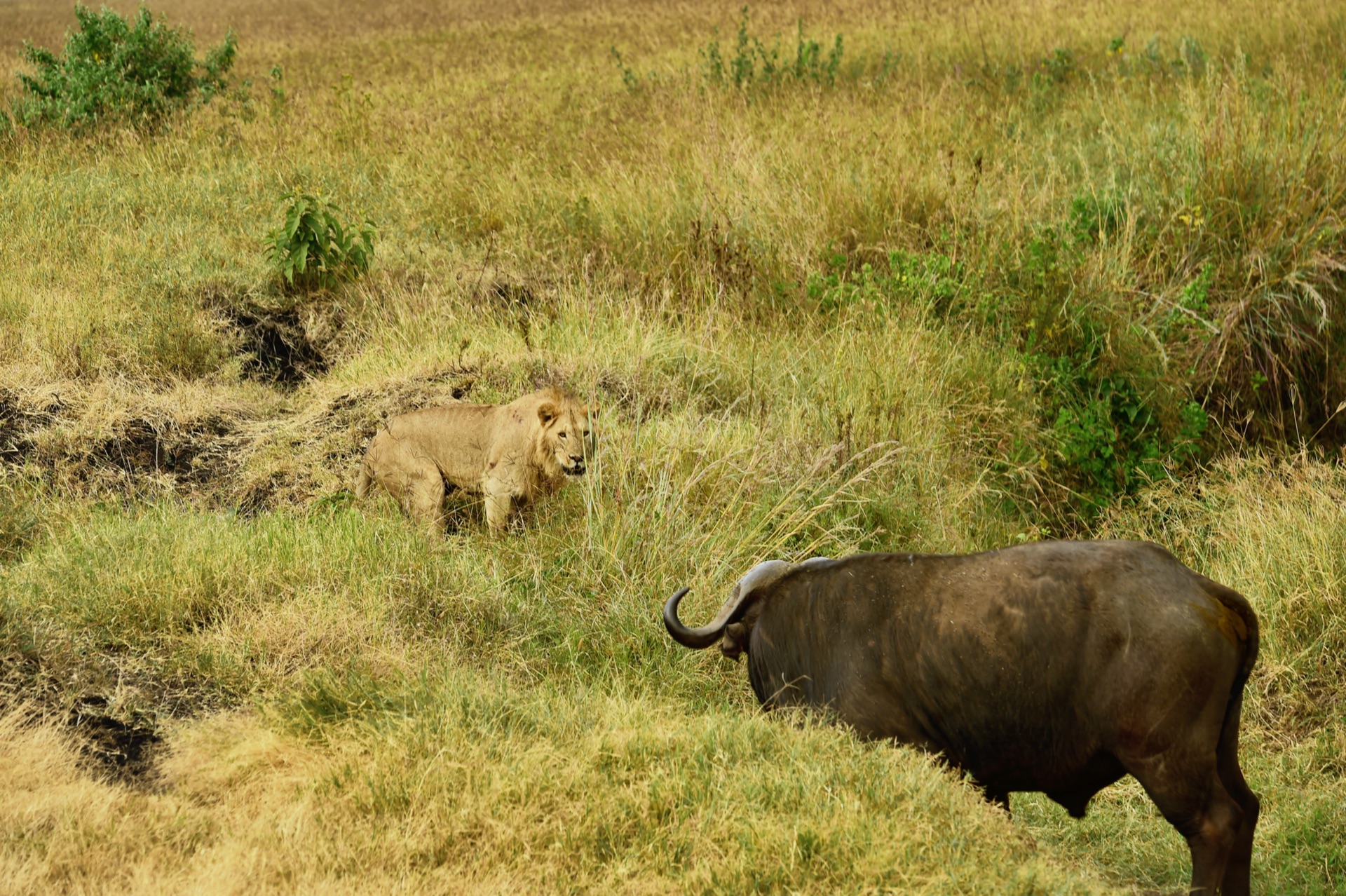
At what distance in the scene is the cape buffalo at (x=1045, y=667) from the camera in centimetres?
382

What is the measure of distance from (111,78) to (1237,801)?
12283mm

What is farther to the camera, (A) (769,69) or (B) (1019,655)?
(A) (769,69)

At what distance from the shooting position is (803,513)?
6.07m

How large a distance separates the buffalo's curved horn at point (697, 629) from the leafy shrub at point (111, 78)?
32.5 feet

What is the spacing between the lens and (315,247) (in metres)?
8.69

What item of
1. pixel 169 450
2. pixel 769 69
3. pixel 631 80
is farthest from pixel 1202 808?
pixel 631 80

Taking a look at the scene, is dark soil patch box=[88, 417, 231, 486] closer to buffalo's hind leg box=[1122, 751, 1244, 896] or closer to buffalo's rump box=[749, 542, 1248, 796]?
buffalo's rump box=[749, 542, 1248, 796]

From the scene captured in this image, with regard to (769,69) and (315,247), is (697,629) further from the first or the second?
(769,69)

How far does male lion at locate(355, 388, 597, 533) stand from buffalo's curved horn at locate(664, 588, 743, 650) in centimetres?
138

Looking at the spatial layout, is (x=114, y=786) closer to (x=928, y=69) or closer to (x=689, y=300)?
(x=689, y=300)

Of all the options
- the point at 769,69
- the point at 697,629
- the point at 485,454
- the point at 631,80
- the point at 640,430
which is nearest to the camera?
the point at 697,629

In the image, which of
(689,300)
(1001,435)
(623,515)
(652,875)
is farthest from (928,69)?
(652,875)

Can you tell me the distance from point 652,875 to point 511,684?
4.83ft

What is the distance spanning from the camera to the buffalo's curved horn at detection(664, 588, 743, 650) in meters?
4.67
